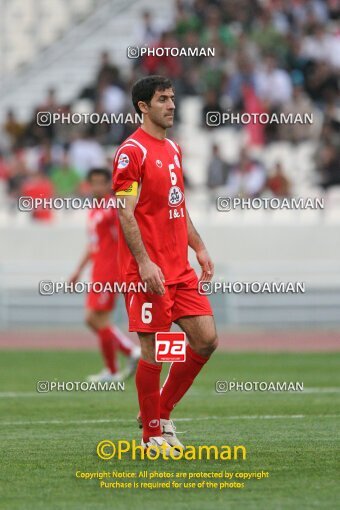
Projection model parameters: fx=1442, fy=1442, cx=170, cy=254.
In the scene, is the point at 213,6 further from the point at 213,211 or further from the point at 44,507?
the point at 44,507

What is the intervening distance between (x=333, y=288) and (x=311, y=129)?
2894mm

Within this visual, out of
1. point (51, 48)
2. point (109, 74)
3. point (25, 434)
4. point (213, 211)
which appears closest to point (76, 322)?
point (213, 211)

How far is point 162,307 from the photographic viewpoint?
30.7 feet

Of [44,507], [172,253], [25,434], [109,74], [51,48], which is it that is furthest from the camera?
[51,48]

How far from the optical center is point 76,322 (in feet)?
78.9

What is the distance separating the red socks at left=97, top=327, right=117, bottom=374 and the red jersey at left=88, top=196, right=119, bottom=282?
648 millimetres

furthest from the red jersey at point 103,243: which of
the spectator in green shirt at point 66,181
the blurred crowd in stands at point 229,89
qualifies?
the spectator in green shirt at point 66,181

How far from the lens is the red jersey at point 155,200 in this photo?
9336mm

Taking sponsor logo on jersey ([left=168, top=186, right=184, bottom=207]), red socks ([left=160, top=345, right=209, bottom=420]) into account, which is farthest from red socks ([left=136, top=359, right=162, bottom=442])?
sponsor logo on jersey ([left=168, top=186, right=184, bottom=207])

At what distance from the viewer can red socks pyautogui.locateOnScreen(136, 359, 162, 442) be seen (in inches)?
369

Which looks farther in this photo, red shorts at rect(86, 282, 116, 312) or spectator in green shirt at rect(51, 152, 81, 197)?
spectator in green shirt at rect(51, 152, 81, 197)

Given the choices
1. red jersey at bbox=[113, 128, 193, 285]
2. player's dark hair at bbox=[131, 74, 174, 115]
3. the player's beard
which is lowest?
red jersey at bbox=[113, 128, 193, 285]

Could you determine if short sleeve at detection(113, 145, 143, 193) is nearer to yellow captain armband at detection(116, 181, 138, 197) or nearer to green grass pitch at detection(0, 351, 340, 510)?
yellow captain armband at detection(116, 181, 138, 197)
